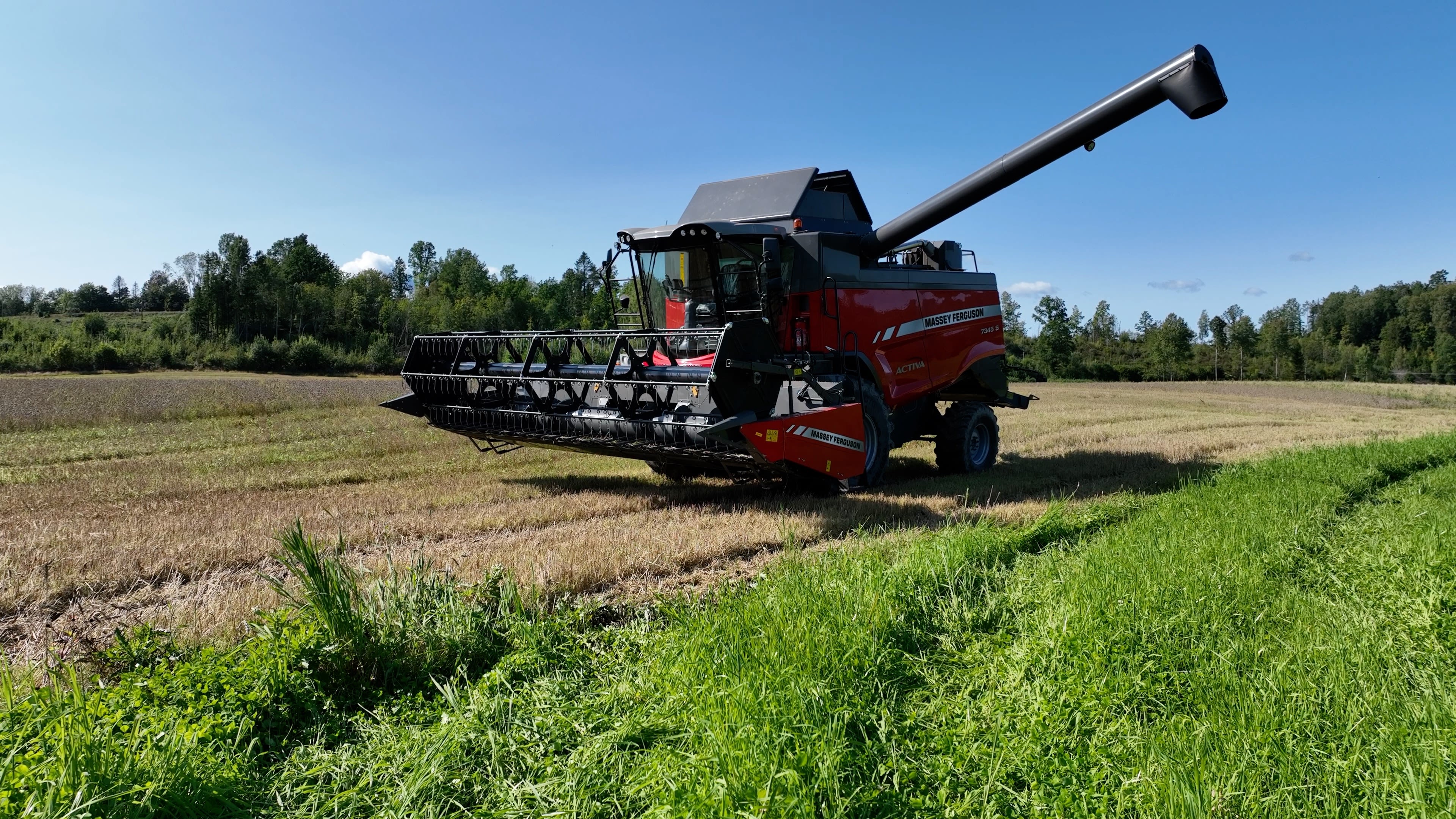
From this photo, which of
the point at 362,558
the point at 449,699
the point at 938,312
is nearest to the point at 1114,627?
the point at 449,699

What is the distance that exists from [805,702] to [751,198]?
6732 mm

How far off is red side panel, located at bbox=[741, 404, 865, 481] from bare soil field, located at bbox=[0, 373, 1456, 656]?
385mm

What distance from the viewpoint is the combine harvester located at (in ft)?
21.6

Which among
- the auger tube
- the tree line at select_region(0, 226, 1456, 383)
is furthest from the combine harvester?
the tree line at select_region(0, 226, 1456, 383)

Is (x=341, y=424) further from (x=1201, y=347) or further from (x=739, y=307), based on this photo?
(x=1201, y=347)

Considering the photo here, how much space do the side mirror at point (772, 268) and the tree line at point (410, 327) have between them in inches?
1173

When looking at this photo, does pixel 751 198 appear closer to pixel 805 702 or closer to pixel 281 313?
pixel 805 702

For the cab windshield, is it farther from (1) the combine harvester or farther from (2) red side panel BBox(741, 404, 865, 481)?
(2) red side panel BBox(741, 404, 865, 481)

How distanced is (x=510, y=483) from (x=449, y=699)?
548 centimetres

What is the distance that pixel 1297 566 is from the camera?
4.86 metres

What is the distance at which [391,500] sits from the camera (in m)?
7.32

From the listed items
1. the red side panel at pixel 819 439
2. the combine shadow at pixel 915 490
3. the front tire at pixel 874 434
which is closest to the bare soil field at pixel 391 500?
the combine shadow at pixel 915 490

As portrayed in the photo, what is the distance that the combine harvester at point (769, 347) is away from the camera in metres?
6.60

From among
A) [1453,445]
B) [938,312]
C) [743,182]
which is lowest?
[1453,445]
